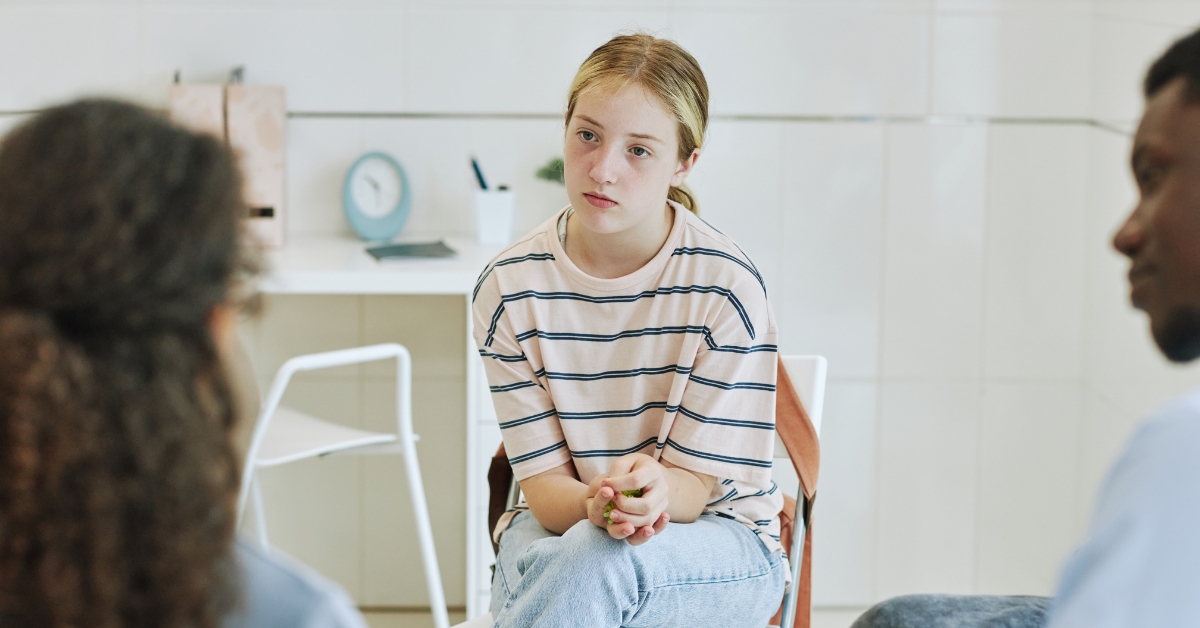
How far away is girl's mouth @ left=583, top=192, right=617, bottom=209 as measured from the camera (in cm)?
147

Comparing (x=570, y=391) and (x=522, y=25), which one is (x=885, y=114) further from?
(x=570, y=391)

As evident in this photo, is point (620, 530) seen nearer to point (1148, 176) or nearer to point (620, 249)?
point (620, 249)

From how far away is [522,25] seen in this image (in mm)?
2537

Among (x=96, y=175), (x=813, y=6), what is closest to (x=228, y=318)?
(x=96, y=175)

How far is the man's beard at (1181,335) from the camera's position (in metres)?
0.81

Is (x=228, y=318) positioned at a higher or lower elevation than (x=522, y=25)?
lower

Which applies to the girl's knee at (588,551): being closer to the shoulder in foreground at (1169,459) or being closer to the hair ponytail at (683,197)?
the hair ponytail at (683,197)

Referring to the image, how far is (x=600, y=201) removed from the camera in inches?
58.1

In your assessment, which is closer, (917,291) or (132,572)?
(132,572)

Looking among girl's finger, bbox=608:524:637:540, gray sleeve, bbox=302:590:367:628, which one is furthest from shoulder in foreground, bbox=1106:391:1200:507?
girl's finger, bbox=608:524:637:540

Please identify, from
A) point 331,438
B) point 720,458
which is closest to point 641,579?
point 720,458

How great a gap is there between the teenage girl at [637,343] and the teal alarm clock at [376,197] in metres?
1.04

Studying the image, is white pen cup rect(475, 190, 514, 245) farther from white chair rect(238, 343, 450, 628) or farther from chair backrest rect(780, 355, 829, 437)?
chair backrest rect(780, 355, 829, 437)

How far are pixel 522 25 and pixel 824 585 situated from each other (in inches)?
56.8
